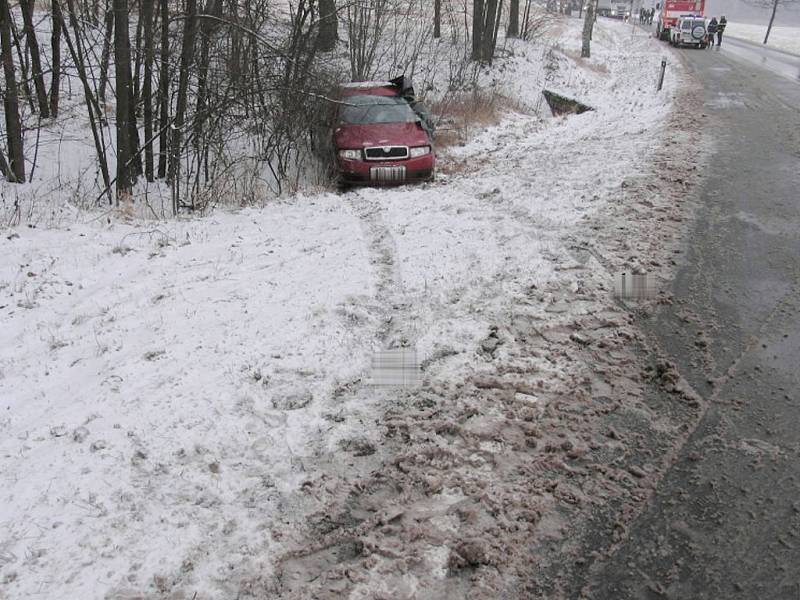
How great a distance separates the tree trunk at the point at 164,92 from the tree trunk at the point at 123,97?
1.69 ft

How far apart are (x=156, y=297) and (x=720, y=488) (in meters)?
4.88

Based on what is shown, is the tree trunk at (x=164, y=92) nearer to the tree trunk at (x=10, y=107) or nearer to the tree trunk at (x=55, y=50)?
the tree trunk at (x=55, y=50)

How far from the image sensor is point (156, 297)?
221 inches

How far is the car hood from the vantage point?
10.6 m

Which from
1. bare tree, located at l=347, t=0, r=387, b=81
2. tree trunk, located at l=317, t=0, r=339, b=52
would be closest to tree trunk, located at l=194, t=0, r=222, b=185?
tree trunk, located at l=317, t=0, r=339, b=52

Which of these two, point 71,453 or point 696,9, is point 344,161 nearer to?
point 71,453

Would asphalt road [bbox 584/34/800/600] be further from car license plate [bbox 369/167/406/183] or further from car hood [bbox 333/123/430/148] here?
car hood [bbox 333/123/430/148]

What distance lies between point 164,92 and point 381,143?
3852mm

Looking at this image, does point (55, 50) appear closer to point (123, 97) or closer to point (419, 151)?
point (123, 97)

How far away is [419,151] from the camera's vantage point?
422 inches

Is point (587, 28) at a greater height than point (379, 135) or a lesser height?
greater

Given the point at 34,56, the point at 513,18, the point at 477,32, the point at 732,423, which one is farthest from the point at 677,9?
the point at 732,423

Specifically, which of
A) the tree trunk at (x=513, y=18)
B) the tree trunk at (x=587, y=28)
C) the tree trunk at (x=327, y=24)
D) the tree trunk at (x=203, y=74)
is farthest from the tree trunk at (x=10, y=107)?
the tree trunk at (x=587, y=28)

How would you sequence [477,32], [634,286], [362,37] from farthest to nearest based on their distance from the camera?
[477,32] → [362,37] → [634,286]
